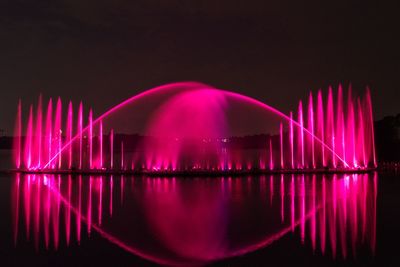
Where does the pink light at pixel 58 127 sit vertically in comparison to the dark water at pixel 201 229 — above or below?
above

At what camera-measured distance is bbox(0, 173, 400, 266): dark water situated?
35.3 feet

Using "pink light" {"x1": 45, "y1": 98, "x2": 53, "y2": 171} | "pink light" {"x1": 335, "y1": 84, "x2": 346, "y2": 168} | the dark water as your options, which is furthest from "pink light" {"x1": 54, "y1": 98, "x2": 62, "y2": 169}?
"pink light" {"x1": 335, "y1": 84, "x2": 346, "y2": 168}

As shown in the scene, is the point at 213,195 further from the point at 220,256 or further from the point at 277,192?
the point at 220,256

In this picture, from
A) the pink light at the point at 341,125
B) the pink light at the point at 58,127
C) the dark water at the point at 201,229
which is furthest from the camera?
the pink light at the point at 58,127

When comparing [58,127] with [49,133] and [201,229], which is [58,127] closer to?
[49,133]

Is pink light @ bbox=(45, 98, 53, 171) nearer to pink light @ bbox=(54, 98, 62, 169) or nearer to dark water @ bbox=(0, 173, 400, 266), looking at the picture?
pink light @ bbox=(54, 98, 62, 169)

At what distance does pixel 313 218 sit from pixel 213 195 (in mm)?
7456

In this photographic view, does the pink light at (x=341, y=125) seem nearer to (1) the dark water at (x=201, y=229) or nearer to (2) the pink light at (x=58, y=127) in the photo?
(1) the dark water at (x=201, y=229)

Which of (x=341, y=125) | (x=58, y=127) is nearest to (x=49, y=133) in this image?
(x=58, y=127)

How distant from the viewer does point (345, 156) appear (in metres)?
43.6

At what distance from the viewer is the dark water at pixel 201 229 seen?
10.8 meters

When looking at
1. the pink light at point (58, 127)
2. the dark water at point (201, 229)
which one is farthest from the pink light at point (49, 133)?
the dark water at point (201, 229)

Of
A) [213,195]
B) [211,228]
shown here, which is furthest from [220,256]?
[213,195]

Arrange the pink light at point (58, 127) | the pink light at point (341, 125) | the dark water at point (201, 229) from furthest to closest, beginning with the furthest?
the pink light at point (58, 127) → the pink light at point (341, 125) → the dark water at point (201, 229)
